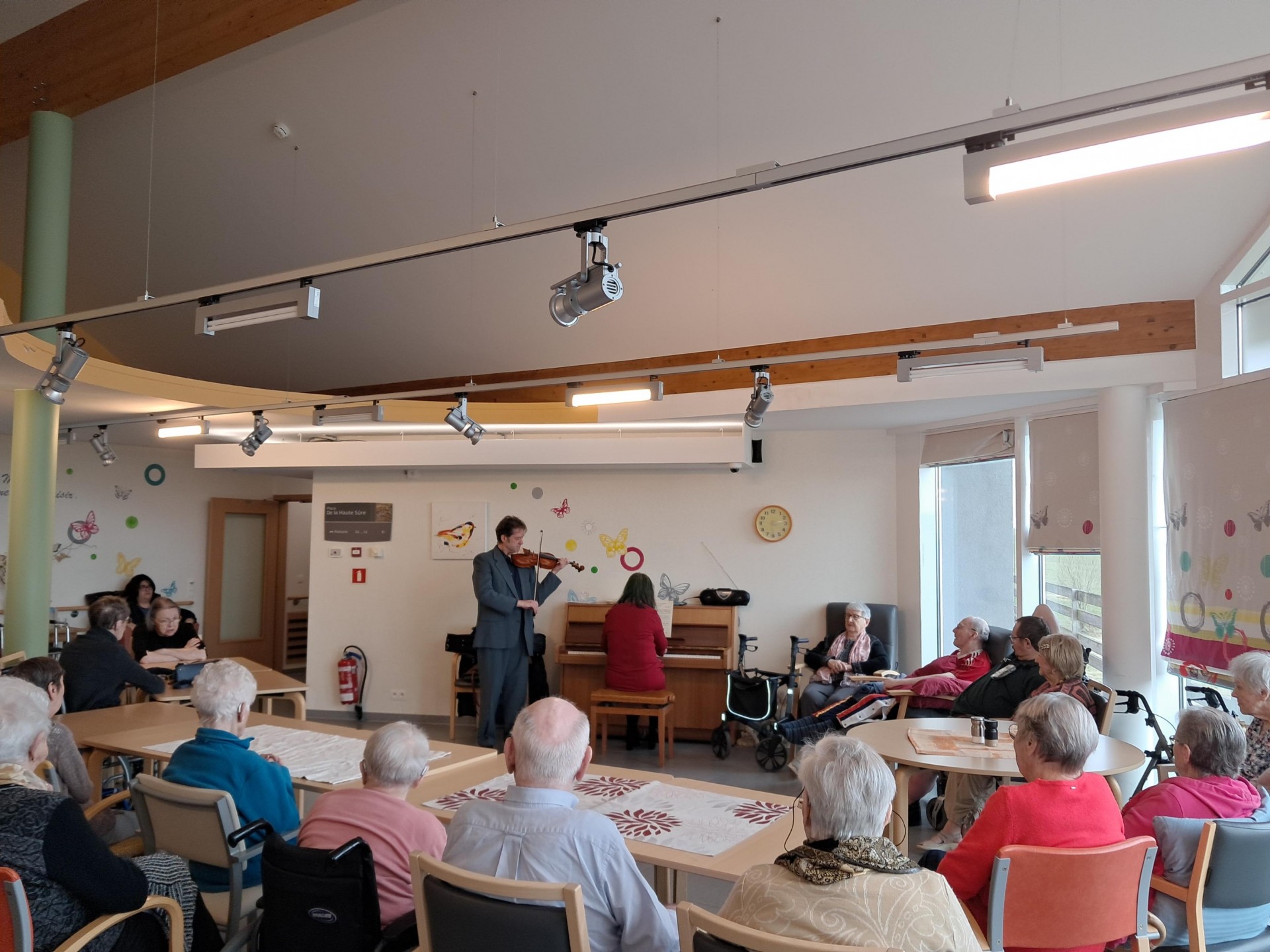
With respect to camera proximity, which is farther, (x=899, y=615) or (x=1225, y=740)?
(x=899, y=615)

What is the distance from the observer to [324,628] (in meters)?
8.59

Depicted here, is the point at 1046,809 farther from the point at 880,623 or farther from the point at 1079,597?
the point at 880,623

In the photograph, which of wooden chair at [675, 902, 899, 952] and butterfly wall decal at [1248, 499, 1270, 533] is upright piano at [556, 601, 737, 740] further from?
wooden chair at [675, 902, 899, 952]

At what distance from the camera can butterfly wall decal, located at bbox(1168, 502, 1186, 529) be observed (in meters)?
5.65

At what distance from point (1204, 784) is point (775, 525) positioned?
5.29m

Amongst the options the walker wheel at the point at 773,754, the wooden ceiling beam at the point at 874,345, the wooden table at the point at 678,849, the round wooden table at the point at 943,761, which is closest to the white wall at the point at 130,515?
the wooden ceiling beam at the point at 874,345

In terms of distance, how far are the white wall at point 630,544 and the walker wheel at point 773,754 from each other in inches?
62.3

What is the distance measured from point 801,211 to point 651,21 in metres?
1.62

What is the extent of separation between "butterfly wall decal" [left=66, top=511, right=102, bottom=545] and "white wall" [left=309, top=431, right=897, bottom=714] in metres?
2.62

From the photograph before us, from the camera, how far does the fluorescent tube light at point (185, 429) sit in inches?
293

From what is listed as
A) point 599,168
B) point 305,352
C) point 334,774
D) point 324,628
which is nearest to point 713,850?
point 334,774

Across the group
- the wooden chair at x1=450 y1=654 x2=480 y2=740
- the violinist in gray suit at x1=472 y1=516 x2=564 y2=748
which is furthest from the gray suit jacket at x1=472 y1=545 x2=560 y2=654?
the wooden chair at x1=450 y1=654 x2=480 y2=740

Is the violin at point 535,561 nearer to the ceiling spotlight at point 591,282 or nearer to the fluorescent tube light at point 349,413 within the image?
the fluorescent tube light at point 349,413

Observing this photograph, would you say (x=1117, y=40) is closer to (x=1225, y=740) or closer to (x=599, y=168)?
(x=599, y=168)
